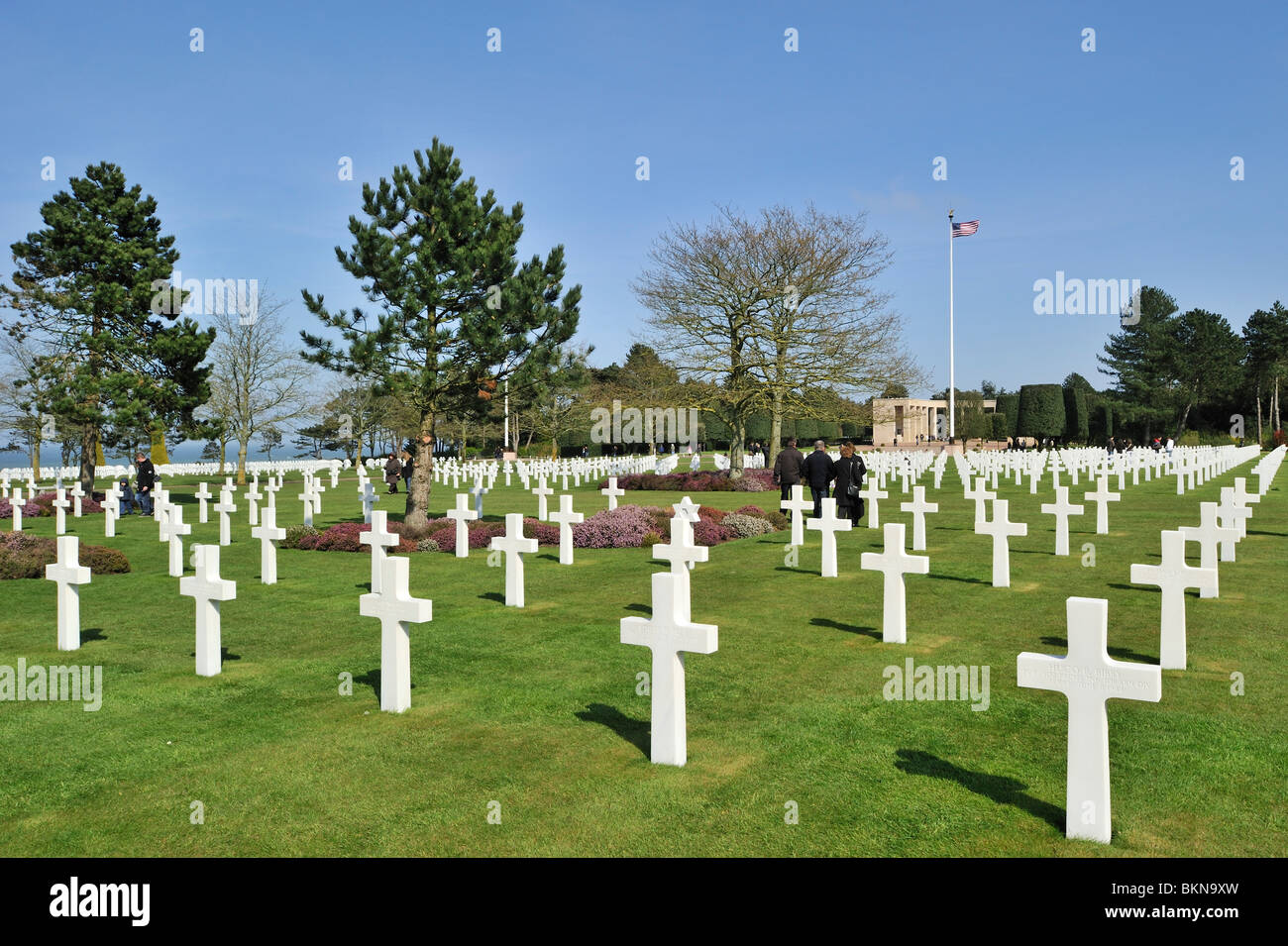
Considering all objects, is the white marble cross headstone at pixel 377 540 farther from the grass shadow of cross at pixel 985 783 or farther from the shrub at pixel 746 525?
the shrub at pixel 746 525

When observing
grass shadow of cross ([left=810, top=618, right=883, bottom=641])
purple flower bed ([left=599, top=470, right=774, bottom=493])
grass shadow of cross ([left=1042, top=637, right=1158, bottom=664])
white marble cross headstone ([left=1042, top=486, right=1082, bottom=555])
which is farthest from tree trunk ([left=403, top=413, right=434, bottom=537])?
purple flower bed ([left=599, top=470, right=774, bottom=493])

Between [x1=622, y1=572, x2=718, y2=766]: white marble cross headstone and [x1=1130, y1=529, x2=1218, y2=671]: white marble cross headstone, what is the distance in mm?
4219

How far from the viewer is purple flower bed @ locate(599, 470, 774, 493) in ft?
107

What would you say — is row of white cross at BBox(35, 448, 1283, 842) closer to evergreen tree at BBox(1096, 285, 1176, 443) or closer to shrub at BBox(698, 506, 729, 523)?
shrub at BBox(698, 506, 729, 523)

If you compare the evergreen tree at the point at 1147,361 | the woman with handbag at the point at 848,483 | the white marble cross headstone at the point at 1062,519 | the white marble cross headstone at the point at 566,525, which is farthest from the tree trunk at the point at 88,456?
the evergreen tree at the point at 1147,361

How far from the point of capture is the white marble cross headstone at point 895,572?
829cm

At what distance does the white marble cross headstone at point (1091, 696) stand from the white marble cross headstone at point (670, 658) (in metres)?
1.86

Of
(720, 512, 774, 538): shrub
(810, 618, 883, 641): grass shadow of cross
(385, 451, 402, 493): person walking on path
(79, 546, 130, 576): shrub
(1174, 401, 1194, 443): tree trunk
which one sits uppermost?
(1174, 401, 1194, 443): tree trunk

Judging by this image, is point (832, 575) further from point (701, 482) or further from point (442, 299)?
point (701, 482)

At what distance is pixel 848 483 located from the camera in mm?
17453

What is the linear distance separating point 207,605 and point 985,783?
6013mm

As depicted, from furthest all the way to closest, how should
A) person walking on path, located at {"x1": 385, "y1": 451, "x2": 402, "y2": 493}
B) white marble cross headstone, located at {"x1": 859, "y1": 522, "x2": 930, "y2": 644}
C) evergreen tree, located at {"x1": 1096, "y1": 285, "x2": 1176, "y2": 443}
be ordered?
evergreen tree, located at {"x1": 1096, "y1": 285, "x2": 1176, "y2": 443} → person walking on path, located at {"x1": 385, "y1": 451, "x2": 402, "y2": 493} → white marble cross headstone, located at {"x1": 859, "y1": 522, "x2": 930, "y2": 644}

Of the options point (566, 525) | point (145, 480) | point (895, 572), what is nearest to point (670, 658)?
point (895, 572)
